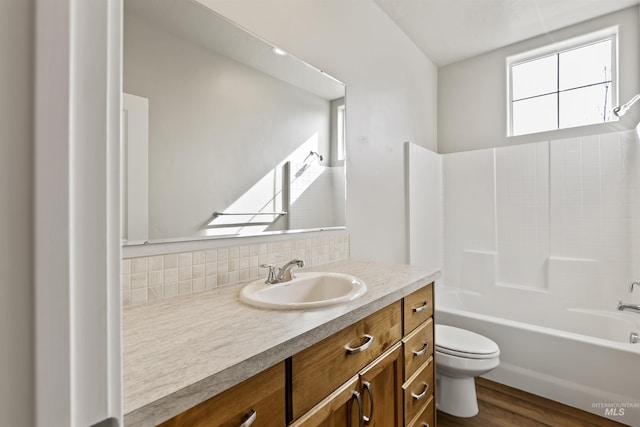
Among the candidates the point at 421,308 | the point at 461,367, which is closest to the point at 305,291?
the point at 421,308

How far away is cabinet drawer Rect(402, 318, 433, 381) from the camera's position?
124 cm

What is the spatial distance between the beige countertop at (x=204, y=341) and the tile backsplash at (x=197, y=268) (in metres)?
0.04

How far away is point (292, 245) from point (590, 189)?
97.0 inches

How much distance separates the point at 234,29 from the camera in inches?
49.0

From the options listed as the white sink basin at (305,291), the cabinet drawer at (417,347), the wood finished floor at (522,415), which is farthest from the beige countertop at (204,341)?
the wood finished floor at (522,415)

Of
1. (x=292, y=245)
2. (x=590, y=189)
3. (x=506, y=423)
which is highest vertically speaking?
(x=590, y=189)

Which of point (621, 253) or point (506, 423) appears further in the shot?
point (621, 253)

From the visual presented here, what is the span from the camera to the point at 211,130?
3.92 feet

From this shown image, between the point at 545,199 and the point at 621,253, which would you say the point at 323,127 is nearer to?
the point at 545,199

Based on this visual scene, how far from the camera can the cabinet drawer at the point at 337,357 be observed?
761 mm

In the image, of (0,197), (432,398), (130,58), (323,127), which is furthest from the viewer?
(323,127)

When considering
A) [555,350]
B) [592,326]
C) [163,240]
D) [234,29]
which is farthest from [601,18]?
[163,240]

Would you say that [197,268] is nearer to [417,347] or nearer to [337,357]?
[337,357]

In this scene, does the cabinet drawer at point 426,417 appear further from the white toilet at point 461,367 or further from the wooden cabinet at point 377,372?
the white toilet at point 461,367
